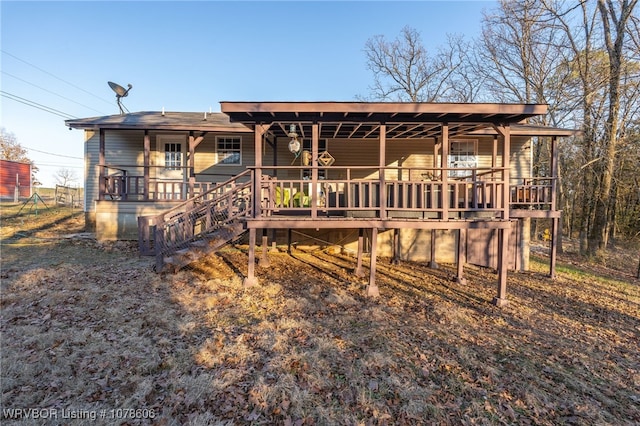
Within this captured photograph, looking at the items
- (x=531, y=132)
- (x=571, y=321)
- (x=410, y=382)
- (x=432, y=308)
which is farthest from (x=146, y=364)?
(x=531, y=132)

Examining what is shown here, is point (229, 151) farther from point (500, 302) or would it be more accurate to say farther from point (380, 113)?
point (500, 302)

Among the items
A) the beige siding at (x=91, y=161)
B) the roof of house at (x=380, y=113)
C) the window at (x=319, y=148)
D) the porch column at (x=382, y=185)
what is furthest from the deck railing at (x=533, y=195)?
the beige siding at (x=91, y=161)

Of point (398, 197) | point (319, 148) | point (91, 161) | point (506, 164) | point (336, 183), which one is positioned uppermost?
point (319, 148)

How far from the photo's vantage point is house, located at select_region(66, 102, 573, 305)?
6.50 m

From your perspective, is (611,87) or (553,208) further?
(611,87)

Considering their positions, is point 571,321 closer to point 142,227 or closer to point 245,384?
point 245,384

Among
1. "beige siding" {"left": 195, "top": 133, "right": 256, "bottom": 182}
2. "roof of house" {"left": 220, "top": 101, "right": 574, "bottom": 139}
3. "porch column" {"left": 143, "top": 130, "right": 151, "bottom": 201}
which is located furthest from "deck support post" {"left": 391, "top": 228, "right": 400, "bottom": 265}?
"porch column" {"left": 143, "top": 130, "right": 151, "bottom": 201}

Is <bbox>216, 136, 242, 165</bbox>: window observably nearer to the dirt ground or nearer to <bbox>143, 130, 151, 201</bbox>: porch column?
<bbox>143, 130, 151, 201</bbox>: porch column

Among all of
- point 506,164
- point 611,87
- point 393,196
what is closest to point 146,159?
point 393,196

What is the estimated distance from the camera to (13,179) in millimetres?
25375

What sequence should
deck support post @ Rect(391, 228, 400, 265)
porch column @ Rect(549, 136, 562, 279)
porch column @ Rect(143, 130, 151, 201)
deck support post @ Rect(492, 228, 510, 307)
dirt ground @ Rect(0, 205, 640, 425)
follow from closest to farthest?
dirt ground @ Rect(0, 205, 640, 425)
deck support post @ Rect(492, 228, 510, 307)
porch column @ Rect(549, 136, 562, 279)
deck support post @ Rect(391, 228, 400, 265)
porch column @ Rect(143, 130, 151, 201)

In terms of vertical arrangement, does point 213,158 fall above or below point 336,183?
above

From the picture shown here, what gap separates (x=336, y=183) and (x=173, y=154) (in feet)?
26.4

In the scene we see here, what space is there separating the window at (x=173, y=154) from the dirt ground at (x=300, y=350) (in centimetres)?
499
